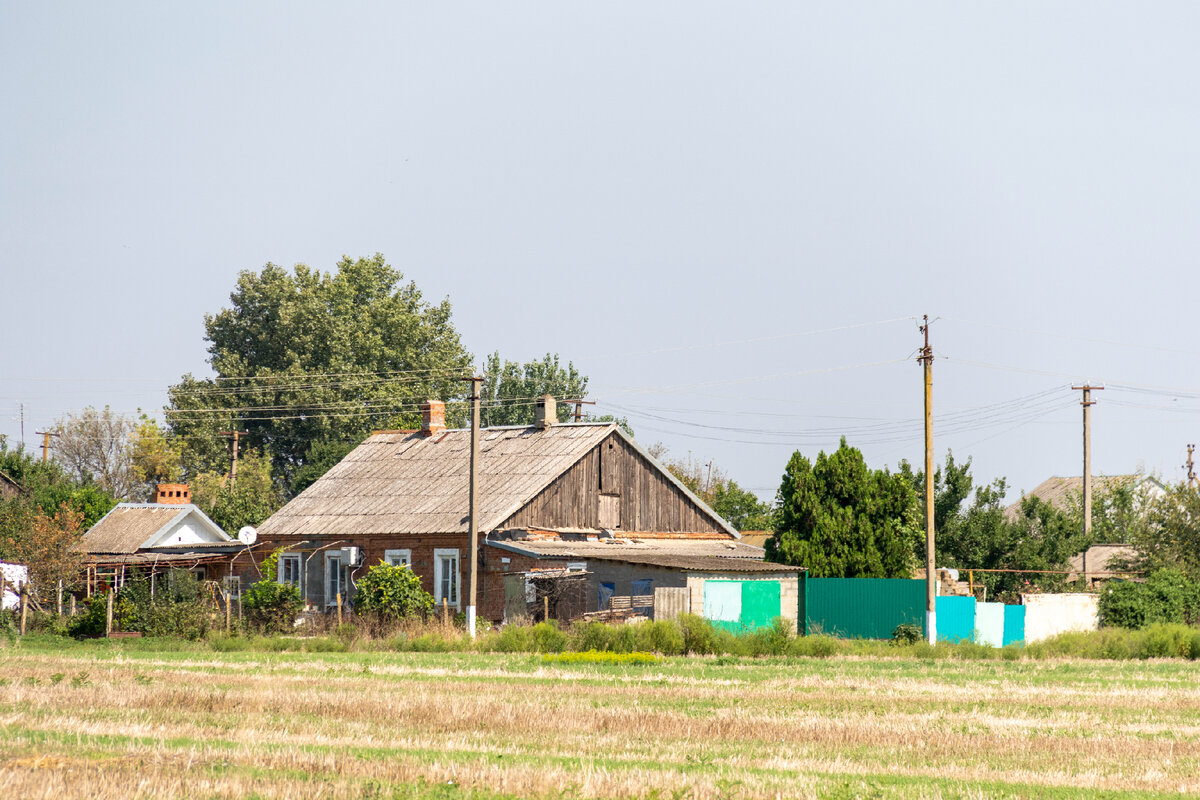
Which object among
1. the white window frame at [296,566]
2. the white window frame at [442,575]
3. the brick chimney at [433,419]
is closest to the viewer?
the white window frame at [442,575]

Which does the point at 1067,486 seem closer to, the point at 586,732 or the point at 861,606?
the point at 861,606

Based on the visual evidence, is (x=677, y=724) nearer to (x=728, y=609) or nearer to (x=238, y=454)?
(x=728, y=609)

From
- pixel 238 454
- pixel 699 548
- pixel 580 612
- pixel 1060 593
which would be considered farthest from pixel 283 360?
pixel 1060 593

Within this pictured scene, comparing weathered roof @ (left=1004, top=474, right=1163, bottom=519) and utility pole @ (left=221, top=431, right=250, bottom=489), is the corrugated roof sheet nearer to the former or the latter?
utility pole @ (left=221, top=431, right=250, bottom=489)

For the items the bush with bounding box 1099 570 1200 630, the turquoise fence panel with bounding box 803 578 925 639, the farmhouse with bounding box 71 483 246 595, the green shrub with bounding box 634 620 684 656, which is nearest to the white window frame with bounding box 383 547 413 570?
the farmhouse with bounding box 71 483 246 595

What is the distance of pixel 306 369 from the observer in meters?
79.0

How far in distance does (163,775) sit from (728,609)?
2755cm

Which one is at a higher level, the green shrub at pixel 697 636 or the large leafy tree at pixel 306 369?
the large leafy tree at pixel 306 369

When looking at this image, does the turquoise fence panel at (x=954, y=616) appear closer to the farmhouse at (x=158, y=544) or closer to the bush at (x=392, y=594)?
the bush at (x=392, y=594)

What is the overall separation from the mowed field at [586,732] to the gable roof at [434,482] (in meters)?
16.4

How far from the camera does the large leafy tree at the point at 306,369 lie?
78.1 metres

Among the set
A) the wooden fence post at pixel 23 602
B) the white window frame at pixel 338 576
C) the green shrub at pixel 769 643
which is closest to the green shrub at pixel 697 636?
the green shrub at pixel 769 643

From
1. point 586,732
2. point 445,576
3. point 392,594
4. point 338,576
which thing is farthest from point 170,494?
point 586,732

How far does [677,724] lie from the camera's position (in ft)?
56.3
